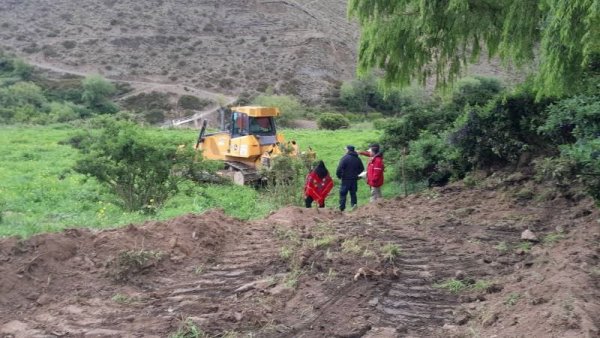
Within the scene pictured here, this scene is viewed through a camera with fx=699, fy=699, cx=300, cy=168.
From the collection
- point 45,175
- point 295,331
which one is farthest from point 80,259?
point 45,175

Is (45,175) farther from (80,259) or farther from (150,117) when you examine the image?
(150,117)

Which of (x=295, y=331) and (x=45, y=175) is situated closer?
(x=295, y=331)

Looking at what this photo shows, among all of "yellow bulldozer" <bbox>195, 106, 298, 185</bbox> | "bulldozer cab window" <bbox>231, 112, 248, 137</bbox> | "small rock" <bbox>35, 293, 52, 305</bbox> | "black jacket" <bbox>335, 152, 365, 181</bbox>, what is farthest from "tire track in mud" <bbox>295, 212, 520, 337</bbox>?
"bulldozer cab window" <bbox>231, 112, 248, 137</bbox>

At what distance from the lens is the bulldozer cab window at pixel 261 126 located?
20703 millimetres

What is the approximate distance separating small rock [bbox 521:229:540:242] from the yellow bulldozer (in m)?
11.8

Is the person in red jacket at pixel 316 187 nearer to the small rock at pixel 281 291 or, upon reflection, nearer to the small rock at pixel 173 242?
the small rock at pixel 173 242

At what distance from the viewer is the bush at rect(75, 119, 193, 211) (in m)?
12.3

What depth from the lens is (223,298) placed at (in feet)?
22.1

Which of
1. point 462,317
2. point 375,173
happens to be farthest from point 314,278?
point 375,173

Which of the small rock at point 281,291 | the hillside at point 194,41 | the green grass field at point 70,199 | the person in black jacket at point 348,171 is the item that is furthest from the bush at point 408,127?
the hillside at point 194,41

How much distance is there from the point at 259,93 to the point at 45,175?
128 feet

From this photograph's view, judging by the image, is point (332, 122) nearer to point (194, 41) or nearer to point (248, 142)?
point (194, 41)

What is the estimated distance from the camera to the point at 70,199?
16375 mm

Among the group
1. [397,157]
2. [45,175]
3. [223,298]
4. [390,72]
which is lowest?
[45,175]
